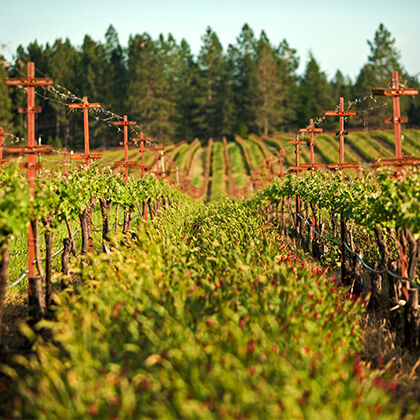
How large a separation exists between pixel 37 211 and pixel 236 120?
81.2 metres

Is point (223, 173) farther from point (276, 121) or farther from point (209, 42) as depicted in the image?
point (209, 42)

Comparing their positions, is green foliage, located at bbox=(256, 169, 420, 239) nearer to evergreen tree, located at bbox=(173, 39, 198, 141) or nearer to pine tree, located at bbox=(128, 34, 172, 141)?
pine tree, located at bbox=(128, 34, 172, 141)

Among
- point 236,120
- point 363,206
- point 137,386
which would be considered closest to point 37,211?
point 137,386

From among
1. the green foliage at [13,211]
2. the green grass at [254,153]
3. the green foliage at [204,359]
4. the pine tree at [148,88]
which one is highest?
the pine tree at [148,88]

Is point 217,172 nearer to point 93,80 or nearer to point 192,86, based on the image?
point 93,80

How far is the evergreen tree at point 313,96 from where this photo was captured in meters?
81.1

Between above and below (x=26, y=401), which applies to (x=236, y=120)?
above

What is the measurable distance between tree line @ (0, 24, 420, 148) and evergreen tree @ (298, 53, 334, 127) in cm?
21

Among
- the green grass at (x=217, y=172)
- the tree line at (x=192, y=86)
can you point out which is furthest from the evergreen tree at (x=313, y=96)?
the green grass at (x=217, y=172)

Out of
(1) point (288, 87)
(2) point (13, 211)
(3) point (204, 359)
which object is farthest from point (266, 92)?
(3) point (204, 359)

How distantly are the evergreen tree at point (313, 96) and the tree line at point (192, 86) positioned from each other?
0.21 m

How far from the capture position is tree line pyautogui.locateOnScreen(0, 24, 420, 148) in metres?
70.8

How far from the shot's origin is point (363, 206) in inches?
311

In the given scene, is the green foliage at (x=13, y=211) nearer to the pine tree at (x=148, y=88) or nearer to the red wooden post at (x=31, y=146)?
the red wooden post at (x=31, y=146)
